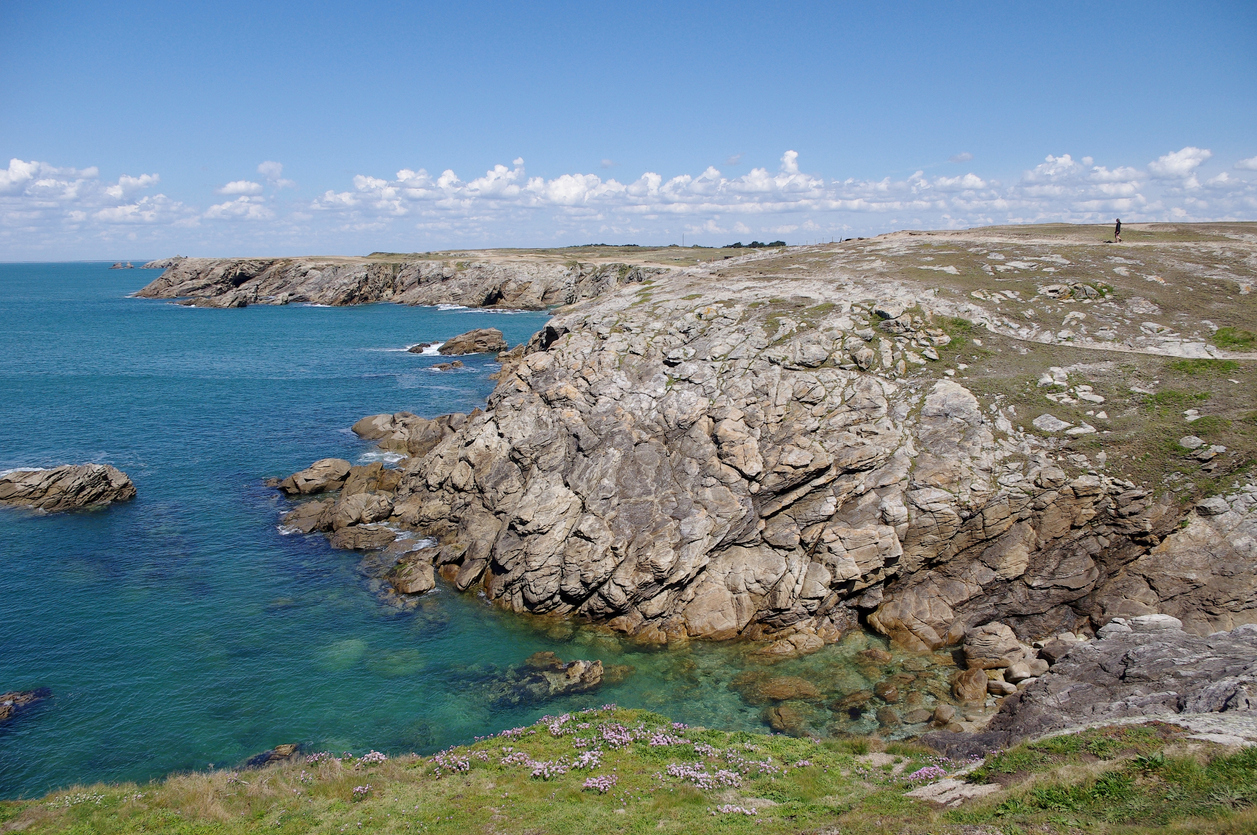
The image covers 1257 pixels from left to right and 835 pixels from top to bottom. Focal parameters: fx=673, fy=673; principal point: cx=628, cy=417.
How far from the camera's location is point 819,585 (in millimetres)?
36281

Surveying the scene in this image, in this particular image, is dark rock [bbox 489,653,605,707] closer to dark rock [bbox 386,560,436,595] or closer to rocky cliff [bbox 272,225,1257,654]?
rocky cliff [bbox 272,225,1257,654]

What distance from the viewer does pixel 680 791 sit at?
21531 mm

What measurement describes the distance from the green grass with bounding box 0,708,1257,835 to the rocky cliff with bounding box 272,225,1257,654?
11.8 m

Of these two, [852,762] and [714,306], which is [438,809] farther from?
[714,306]

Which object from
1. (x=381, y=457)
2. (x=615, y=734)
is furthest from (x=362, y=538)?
(x=615, y=734)

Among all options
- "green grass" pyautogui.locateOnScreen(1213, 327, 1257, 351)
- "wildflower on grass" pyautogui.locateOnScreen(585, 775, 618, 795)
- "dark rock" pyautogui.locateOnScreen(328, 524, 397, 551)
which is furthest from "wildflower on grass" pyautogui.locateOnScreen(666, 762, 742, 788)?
"green grass" pyautogui.locateOnScreen(1213, 327, 1257, 351)

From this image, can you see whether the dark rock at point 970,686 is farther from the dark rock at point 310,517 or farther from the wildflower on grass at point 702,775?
the dark rock at point 310,517

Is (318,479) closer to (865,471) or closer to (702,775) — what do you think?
(865,471)

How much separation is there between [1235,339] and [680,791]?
47436 millimetres

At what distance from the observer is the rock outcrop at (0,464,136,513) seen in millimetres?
50562

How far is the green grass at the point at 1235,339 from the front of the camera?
43.5 m

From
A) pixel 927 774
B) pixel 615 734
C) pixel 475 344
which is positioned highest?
pixel 475 344

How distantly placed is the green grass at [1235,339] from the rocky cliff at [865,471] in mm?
147

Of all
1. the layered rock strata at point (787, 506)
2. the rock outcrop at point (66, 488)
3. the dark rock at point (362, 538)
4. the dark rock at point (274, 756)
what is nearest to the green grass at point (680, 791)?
the dark rock at point (274, 756)
